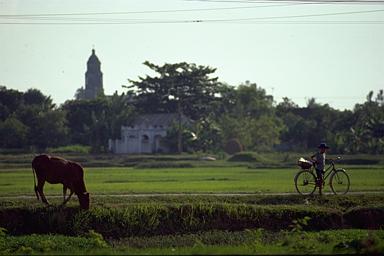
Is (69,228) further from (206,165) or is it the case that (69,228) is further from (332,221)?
(206,165)

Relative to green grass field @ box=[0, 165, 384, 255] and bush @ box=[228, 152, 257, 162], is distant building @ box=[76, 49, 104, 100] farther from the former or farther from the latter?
green grass field @ box=[0, 165, 384, 255]

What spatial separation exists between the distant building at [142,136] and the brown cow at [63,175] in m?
59.5

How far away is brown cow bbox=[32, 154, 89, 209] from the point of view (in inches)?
804

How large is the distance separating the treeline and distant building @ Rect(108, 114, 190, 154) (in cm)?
110

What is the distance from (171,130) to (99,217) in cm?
5549

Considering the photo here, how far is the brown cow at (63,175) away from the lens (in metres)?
20.4

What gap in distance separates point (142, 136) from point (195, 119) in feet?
24.4

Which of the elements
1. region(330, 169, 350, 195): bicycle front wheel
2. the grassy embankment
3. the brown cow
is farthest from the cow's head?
region(330, 169, 350, 195): bicycle front wheel

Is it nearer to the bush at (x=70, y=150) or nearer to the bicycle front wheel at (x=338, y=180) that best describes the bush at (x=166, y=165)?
the bush at (x=70, y=150)

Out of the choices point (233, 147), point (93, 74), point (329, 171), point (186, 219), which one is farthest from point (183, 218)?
point (93, 74)

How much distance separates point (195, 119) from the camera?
85.4 meters

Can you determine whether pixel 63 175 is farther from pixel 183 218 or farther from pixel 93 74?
pixel 93 74

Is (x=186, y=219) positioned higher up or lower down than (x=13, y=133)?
lower down

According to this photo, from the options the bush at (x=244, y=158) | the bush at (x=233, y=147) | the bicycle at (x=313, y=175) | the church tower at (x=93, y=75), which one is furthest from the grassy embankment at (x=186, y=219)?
the church tower at (x=93, y=75)
